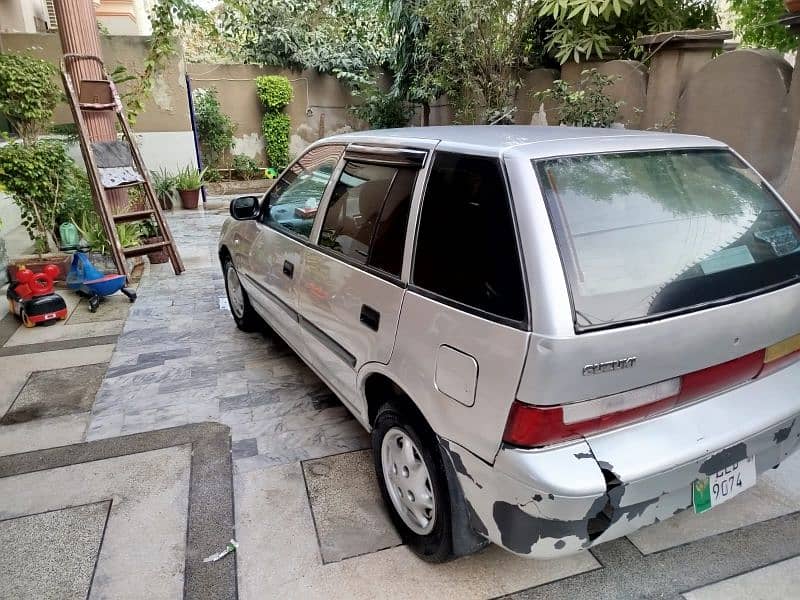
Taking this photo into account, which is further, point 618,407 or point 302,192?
point 302,192

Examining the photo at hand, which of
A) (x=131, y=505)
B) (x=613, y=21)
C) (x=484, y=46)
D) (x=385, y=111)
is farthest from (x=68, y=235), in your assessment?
(x=613, y=21)

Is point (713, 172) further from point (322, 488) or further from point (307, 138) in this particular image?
point (307, 138)

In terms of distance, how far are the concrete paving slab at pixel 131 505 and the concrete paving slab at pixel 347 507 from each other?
0.56 meters

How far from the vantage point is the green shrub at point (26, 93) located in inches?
211

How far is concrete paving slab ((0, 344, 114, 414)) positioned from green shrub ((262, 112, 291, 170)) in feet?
26.8

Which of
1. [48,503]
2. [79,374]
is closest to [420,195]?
[48,503]

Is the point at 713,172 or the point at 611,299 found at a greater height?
the point at 713,172

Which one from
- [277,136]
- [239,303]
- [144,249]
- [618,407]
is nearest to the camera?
[618,407]

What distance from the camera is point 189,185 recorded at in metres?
9.36

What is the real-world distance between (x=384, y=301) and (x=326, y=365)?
0.78m

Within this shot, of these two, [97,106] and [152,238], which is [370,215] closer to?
[97,106]

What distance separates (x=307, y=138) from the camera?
1210cm

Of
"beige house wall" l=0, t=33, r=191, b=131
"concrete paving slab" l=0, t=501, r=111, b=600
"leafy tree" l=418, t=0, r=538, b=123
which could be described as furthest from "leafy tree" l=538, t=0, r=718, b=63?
"beige house wall" l=0, t=33, r=191, b=131

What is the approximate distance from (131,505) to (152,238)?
4750 mm
